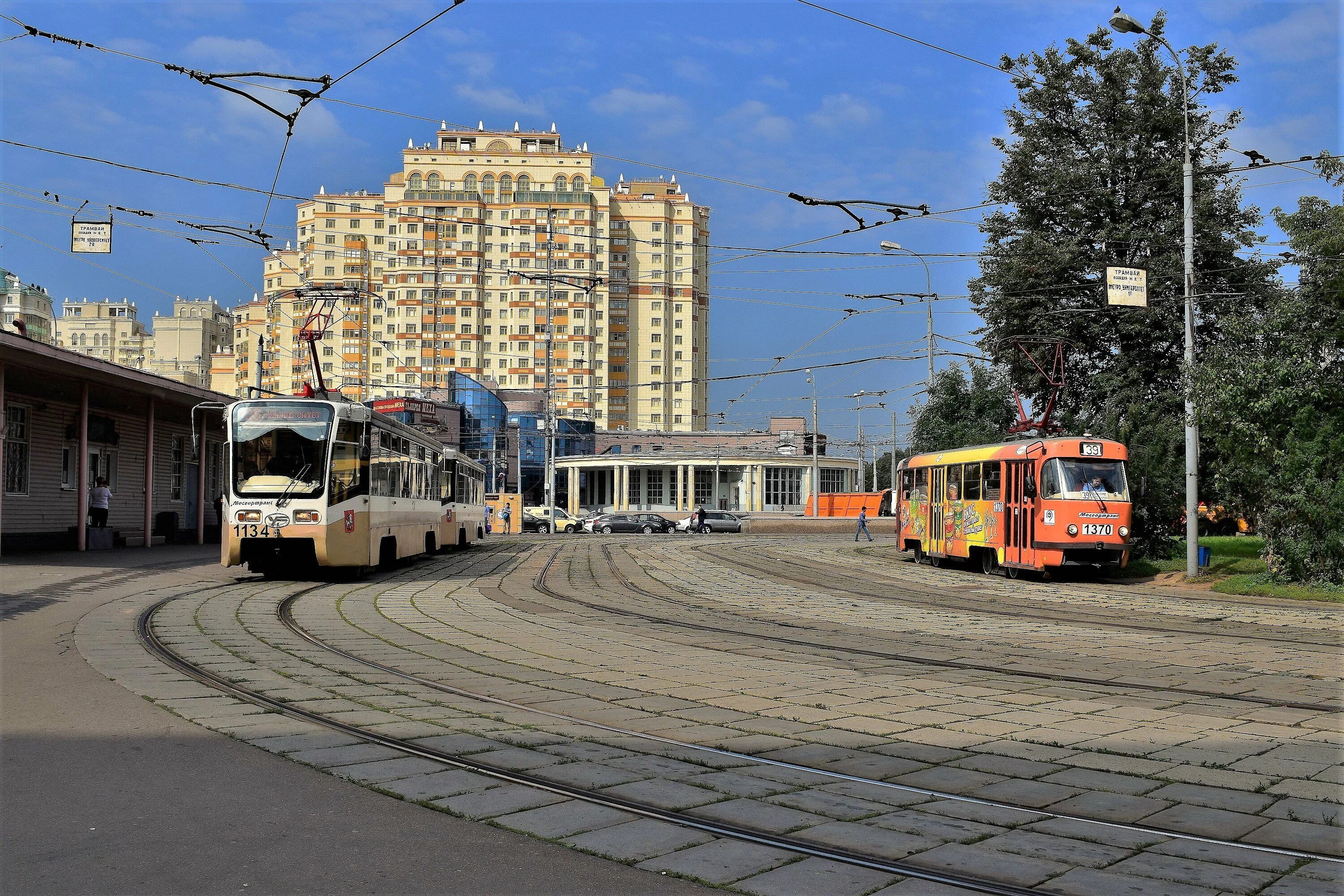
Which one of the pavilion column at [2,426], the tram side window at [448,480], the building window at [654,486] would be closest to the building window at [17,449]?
the pavilion column at [2,426]

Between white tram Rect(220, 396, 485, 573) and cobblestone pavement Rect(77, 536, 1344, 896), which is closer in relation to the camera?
cobblestone pavement Rect(77, 536, 1344, 896)

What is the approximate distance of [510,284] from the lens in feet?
403

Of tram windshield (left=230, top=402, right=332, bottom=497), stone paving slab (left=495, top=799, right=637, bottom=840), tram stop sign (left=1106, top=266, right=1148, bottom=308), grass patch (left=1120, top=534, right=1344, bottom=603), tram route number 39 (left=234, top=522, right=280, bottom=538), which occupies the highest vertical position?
tram stop sign (left=1106, top=266, right=1148, bottom=308)

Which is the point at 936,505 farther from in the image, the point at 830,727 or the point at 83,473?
the point at 830,727

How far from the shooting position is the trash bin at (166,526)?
100 feet

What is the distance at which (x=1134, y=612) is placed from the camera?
16.4 metres

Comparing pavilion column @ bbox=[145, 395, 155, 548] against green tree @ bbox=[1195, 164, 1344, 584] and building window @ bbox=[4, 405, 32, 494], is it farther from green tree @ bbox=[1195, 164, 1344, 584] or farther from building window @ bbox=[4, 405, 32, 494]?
green tree @ bbox=[1195, 164, 1344, 584]

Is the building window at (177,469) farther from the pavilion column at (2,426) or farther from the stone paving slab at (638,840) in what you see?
the stone paving slab at (638,840)

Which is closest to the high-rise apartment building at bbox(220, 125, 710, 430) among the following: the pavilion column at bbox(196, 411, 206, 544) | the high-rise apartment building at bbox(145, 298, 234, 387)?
the high-rise apartment building at bbox(145, 298, 234, 387)

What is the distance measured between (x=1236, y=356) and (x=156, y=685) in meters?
18.3

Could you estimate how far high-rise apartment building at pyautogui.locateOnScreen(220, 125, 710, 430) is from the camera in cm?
12056

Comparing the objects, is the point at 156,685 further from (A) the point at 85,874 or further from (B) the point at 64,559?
(B) the point at 64,559

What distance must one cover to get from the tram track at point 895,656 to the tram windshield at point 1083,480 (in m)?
8.52

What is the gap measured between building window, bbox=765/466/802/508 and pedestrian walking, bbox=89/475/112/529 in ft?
221
